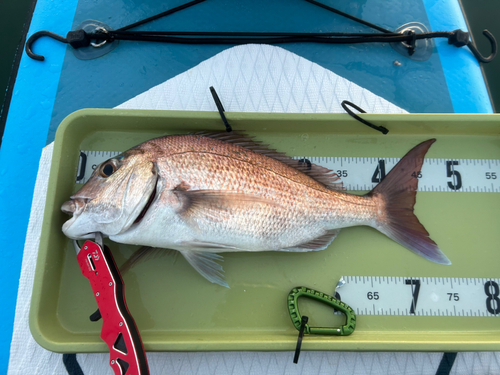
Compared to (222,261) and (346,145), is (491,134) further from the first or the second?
(222,261)

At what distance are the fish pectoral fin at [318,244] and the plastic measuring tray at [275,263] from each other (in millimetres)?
62

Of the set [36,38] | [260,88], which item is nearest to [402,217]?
[260,88]

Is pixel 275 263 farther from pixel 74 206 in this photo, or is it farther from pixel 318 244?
pixel 74 206

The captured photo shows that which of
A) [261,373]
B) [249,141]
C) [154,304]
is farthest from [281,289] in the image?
[249,141]

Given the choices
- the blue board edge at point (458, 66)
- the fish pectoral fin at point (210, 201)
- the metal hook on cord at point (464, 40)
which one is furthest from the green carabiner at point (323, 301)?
the metal hook on cord at point (464, 40)

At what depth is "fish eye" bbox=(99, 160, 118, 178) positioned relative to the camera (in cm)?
115

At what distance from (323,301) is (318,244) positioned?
0.74 feet

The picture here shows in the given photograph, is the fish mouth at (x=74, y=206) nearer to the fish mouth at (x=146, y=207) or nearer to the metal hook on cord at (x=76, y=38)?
the fish mouth at (x=146, y=207)

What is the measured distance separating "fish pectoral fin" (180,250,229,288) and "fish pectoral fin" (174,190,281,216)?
19 centimetres

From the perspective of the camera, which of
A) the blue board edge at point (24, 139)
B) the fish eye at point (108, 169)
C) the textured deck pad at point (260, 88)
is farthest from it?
the textured deck pad at point (260, 88)

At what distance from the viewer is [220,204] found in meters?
1.12

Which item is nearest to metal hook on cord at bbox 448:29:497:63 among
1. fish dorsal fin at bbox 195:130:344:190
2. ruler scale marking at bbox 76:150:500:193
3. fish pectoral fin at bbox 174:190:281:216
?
ruler scale marking at bbox 76:150:500:193

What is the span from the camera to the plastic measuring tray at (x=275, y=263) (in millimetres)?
1160

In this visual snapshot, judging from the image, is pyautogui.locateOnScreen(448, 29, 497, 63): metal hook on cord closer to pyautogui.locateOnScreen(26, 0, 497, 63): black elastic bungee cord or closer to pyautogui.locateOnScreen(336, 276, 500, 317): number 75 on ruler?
pyautogui.locateOnScreen(26, 0, 497, 63): black elastic bungee cord
